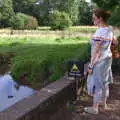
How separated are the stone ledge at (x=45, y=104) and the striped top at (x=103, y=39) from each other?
0.95 m

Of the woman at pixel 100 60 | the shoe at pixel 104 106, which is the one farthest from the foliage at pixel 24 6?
the woman at pixel 100 60

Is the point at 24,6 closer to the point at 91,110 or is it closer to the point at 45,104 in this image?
the point at 91,110

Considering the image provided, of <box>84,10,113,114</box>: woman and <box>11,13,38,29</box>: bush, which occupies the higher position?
<box>84,10,113,114</box>: woman

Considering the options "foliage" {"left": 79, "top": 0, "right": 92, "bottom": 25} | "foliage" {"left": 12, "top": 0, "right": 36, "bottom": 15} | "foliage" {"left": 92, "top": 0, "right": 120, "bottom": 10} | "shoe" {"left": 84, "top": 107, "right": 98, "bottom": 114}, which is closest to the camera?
"shoe" {"left": 84, "top": 107, "right": 98, "bottom": 114}

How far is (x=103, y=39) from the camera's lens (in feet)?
17.5

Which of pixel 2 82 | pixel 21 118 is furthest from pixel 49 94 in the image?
pixel 2 82

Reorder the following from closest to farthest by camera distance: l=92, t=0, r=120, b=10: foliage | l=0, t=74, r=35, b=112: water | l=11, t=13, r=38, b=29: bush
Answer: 1. l=92, t=0, r=120, b=10: foliage
2. l=0, t=74, r=35, b=112: water
3. l=11, t=13, r=38, b=29: bush

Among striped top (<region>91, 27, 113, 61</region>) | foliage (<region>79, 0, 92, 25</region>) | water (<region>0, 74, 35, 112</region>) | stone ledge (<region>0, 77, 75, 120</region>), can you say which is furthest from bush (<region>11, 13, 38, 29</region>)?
striped top (<region>91, 27, 113, 61</region>)

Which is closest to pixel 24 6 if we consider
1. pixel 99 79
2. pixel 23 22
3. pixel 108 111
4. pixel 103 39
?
pixel 23 22

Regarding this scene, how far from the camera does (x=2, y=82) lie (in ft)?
57.0

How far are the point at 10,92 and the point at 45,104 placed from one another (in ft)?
33.0

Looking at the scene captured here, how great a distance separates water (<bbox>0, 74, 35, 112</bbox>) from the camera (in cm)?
1363

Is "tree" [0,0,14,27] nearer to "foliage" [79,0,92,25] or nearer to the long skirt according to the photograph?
"foliage" [79,0,92,25]

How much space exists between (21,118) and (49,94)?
1.19 m
